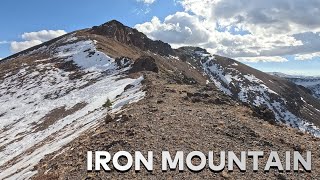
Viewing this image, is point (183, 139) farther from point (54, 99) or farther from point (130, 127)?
point (54, 99)

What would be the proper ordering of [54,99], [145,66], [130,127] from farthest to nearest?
1. [145,66]
2. [54,99]
3. [130,127]

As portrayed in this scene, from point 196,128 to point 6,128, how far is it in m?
37.7

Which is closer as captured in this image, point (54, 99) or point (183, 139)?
point (183, 139)

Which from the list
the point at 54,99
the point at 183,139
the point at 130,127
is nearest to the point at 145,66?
the point at 54,99

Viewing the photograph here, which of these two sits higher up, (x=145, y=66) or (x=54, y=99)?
(x=145, y=66)

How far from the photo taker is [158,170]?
61.1 ft

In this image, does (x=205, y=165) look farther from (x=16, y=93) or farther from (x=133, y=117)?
(x=16, y=93)

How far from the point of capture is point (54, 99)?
61.6m

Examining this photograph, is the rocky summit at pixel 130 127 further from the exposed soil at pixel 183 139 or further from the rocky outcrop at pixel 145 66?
the rocky outcrop at pixel 145 66

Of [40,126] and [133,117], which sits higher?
[133,117]

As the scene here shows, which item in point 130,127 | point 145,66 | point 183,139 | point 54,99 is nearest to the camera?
point 183,139

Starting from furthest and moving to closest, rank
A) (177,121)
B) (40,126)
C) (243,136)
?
(40,126) → (177,121) → (243,136)

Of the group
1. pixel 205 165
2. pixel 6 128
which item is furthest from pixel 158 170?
pixel 6 128

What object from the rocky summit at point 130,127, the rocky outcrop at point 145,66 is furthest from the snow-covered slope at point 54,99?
the rocky outcrop at point 145,66
